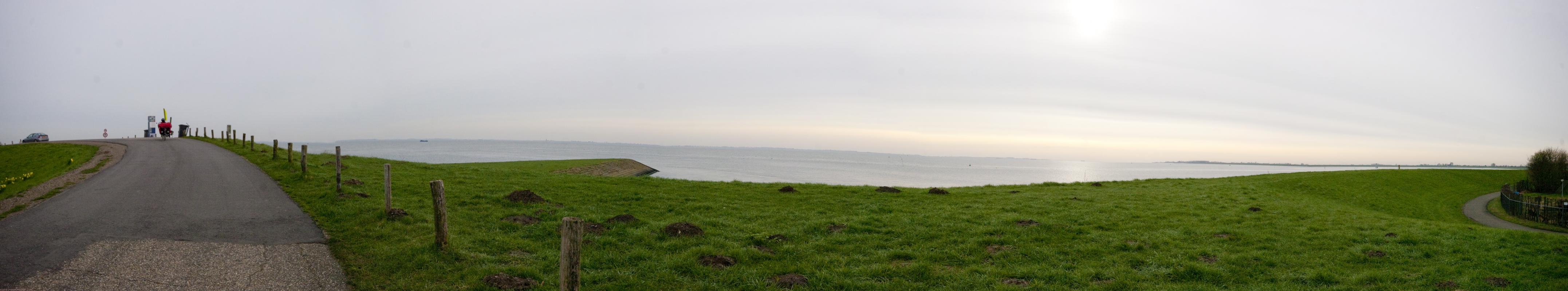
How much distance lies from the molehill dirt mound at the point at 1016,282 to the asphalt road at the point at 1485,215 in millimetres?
28216

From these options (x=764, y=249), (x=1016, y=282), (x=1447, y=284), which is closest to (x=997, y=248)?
(x=1016, y=282)

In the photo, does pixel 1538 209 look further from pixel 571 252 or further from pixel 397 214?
pixel 397 214

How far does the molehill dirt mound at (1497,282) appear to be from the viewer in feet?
32.2

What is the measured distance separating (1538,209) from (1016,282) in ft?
134

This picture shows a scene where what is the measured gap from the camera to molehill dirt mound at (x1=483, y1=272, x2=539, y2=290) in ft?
28.7

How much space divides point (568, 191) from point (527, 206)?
12.8ft

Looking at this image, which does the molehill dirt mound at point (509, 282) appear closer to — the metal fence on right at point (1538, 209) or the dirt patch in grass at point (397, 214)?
the dirt patch in grass at point (397, 214)

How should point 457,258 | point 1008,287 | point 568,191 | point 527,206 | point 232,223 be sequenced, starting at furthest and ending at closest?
point 568,191 → point 527,206 → point 232,223 → point 457,258 → point 1008,287

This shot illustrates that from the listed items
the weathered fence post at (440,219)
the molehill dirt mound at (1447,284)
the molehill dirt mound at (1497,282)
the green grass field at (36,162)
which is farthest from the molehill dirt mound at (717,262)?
the green grass field at (36,162)

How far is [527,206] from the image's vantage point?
55.0ft

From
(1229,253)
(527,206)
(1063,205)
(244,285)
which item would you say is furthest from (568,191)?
(1229,253)

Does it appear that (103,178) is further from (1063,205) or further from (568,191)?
(1063,205)

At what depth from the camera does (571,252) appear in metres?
7.23

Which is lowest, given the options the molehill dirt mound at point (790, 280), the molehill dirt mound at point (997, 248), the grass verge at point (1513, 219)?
the grass verge at point (1513, 219)
